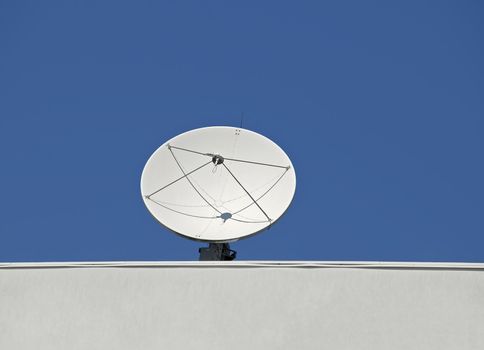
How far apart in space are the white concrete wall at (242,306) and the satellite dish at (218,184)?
12.1 feet

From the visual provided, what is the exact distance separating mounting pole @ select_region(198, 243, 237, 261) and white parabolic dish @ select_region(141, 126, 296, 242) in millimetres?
418

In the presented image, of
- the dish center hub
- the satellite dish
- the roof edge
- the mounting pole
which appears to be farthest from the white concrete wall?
the dish center hub

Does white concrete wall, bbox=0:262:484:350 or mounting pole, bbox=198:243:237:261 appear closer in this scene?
white concrete wall, bbox=0:262:484:350

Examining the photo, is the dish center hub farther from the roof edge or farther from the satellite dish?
the roof edge

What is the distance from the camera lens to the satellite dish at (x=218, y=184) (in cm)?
1756

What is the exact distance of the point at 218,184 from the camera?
18.8m

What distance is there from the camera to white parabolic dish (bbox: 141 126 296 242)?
17.6 m

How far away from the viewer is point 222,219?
18062 mm

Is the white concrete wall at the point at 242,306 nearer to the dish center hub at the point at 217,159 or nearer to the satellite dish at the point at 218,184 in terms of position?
the satellite dish at the point at 218,184

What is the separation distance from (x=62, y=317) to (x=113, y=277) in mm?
954

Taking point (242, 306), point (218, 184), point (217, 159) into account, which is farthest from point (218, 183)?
point (242, 306)

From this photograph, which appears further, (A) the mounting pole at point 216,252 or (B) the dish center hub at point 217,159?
(B) the dish center hub at point 217,159

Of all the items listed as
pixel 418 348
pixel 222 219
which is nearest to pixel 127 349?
pixel 418 348

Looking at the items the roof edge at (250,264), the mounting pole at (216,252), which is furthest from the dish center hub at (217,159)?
the roof edge at (250,264)
